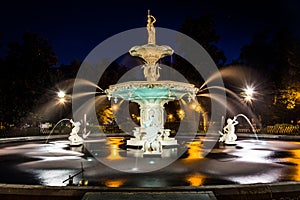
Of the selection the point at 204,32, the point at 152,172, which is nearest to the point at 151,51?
the point at 152,172

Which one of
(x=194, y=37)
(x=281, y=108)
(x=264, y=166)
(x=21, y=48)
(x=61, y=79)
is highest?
(x=194, y=37)

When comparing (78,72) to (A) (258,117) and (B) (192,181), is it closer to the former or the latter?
(A) (258,117)

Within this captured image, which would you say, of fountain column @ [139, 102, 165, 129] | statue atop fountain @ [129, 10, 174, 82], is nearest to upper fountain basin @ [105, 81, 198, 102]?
fountain column @ [139, 102, 165, 129]

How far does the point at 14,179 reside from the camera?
25.1 feet

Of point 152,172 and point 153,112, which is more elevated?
point 153,112

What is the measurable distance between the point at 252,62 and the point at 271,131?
17568 mm

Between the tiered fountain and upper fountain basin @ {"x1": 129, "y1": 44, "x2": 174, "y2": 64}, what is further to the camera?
upper fountain basin @ {"x1": 129, "y1": 44, "x2": 174, "y2": 64}

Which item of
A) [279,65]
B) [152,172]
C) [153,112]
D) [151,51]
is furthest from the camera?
[279,65]

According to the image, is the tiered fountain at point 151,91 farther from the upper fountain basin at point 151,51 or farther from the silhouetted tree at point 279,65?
the silhouetted tree at point 279,65

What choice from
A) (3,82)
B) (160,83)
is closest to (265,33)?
(160,83)

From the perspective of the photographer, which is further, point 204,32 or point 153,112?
point 204,32

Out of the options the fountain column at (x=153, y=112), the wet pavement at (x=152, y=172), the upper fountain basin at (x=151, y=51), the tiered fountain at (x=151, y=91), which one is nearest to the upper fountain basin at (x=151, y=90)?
the tiered fountain at (x=151, y=91)

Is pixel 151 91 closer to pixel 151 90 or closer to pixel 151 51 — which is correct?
pixel 151 90

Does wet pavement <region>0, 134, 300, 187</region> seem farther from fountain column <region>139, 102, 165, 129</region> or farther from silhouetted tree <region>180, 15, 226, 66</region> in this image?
silhouetted tree <region>180, 15, 226, 66</region>
